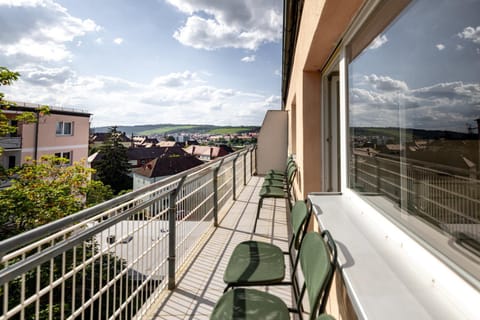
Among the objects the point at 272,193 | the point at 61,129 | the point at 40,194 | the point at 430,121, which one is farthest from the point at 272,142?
the point at 61,129

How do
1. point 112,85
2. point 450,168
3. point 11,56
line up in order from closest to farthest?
point 450,168
point 11,56
point 112,85

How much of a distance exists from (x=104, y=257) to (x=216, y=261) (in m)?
1.46

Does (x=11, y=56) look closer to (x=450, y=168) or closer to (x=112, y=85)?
(x=112, y=85)

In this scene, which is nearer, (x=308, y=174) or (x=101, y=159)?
(x=308, y=174)

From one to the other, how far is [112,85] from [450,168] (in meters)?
21.3

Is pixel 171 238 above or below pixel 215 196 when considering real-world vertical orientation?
below

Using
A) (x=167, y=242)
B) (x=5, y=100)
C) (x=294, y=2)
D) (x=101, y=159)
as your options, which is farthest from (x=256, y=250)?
(x=101, y=159)

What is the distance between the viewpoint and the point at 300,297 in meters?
1.25

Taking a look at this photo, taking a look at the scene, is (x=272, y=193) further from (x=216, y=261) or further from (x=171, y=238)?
(x=171, y=238)

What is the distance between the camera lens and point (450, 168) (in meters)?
0.74

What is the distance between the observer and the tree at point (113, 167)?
3221 cm

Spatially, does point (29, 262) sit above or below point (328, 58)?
below

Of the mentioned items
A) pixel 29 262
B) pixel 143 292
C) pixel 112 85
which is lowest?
pixel 143 292

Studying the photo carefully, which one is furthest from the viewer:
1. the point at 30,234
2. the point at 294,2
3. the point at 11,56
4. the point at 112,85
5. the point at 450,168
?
the point at 112,85
